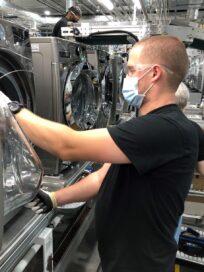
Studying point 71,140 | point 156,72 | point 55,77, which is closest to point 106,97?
point 55,77

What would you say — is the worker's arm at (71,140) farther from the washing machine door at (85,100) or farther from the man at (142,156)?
the washing machine door at (85,100)

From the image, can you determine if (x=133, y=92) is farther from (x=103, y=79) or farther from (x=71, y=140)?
(x=103, y=79)

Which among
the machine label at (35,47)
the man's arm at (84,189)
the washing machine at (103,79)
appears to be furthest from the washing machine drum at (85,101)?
the man's arm at (84,189)

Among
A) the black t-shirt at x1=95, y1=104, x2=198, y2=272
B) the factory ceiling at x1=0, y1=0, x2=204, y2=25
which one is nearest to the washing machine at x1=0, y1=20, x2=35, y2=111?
the black t-shirt at x1=95, y1=104, x2=198, y2=272

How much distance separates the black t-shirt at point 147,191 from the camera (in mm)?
1020

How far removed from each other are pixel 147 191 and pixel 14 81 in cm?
89

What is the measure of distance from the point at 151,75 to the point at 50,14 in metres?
7.41

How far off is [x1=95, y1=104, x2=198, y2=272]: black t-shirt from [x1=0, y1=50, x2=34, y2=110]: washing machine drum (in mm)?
673

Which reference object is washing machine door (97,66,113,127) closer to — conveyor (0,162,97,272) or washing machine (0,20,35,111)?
conveyor (0,162,97,272)

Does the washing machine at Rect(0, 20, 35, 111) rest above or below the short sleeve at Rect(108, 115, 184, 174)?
above

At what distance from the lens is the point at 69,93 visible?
6.12 feet

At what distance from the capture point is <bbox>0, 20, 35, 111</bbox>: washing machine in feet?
4.30

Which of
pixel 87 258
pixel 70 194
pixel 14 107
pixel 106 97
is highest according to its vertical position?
pixel 14 107

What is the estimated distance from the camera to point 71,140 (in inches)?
40.5
